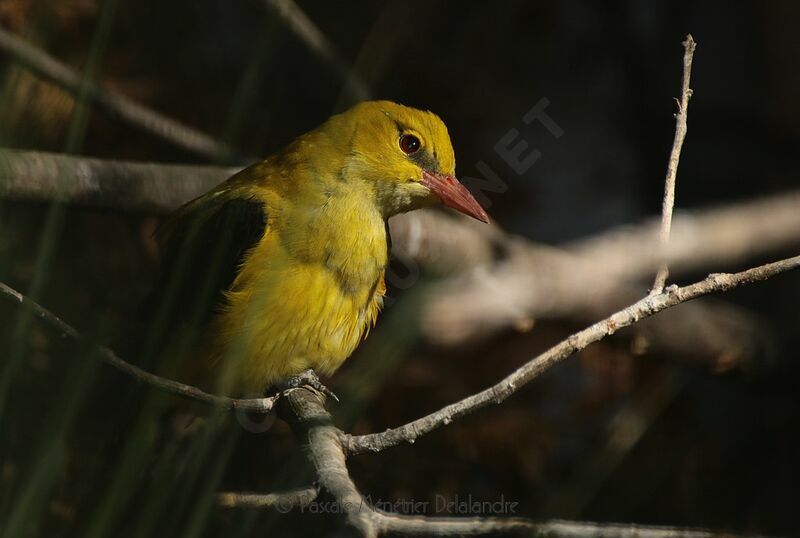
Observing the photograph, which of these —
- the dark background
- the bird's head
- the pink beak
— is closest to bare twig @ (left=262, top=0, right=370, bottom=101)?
the dark background

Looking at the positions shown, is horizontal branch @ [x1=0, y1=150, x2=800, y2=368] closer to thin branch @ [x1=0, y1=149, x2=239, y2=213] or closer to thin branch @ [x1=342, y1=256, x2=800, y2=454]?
thin branch @ [x1=0, y1=149, x2=239, y2=213]

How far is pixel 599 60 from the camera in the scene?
5.71 m

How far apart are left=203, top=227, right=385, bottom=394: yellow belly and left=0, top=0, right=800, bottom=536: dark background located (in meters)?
0.48

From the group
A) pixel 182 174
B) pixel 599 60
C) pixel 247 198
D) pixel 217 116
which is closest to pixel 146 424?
pixel 247 198

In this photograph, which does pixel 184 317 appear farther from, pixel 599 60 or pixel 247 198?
pixel 599 60

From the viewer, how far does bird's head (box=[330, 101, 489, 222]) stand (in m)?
3.16

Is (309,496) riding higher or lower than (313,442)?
lower

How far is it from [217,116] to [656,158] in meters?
2.28

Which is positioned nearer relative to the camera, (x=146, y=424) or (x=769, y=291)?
(x=146, y=424)

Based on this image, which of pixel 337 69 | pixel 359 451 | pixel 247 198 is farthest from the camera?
pixel 337 69

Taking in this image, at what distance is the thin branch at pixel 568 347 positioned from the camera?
1886 mm

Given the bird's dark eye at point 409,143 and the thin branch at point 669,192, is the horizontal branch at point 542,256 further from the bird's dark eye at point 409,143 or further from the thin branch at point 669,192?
the thin branch at point 669,192

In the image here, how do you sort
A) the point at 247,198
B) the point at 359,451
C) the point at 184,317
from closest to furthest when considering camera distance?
the point at 359,451
the point at 184,317
the point at 247,198

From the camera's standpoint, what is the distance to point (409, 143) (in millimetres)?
3232
